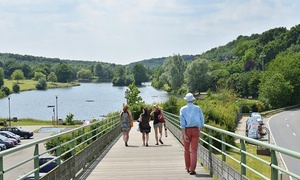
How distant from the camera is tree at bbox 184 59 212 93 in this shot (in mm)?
97938

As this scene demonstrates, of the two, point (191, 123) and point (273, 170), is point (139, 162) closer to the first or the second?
point (191, 123)

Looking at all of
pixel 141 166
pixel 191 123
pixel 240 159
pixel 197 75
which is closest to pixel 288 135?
pixel 141 166

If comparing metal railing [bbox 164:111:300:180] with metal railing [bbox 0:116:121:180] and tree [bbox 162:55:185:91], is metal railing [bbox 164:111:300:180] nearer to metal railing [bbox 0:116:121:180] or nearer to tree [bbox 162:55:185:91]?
metal railing [bbox 0:116:121:180]

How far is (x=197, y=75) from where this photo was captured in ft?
326

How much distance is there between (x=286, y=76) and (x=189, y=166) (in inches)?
3545

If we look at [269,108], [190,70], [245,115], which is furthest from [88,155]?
[190,70]

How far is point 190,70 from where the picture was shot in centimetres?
9794

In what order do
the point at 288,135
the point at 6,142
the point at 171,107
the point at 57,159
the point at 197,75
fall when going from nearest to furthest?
the point at 57,159 → the point at 6,142 → the point at 171,107 → the point at 288,135 → the point at 197,75

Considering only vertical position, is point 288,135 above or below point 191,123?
below

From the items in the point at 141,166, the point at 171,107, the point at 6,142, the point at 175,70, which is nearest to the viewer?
the point at 141,166

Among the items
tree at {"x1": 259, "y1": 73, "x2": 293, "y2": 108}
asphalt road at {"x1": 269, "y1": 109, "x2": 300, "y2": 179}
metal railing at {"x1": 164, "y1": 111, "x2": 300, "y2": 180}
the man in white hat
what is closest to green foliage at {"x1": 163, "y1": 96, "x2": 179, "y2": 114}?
asphalt road at {"x1": 269, "y1": 109, "x2": 300, "y2": 179}

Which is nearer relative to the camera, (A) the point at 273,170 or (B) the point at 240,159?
(A) the point at 273,170

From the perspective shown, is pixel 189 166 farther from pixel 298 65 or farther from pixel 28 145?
pixel 298 65

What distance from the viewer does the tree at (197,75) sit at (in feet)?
321
